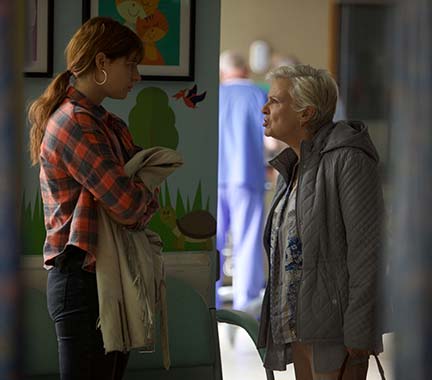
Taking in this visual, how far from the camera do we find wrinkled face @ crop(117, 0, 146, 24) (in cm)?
328

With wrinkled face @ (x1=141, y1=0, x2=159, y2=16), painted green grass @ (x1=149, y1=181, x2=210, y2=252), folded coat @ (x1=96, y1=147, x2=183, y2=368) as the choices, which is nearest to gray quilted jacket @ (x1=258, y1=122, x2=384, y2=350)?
folded coat @ (x1=96, y1=147, x2=183, y2=368)

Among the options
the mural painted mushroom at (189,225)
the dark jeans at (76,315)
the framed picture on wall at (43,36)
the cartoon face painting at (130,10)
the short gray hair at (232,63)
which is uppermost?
the short gray hair at (232,63)

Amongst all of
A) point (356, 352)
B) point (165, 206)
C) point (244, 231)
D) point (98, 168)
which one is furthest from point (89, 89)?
point (244, 231)

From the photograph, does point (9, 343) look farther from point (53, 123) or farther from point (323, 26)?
point (323, 26)

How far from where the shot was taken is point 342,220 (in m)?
2.75

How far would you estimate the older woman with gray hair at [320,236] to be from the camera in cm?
268

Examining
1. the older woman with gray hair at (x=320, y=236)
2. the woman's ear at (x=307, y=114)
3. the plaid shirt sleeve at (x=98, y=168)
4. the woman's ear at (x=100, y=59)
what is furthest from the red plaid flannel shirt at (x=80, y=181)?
the woman's ear at (x=307, y=114)

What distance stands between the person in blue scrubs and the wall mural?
3035 millimetres

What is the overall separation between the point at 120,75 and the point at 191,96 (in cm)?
87

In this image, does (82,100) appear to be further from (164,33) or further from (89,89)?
(164,33)

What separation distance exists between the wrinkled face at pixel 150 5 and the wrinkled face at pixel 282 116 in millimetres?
629

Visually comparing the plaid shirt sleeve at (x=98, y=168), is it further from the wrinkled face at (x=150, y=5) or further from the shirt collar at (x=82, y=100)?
the wrinkled face at (x=150, y=5)

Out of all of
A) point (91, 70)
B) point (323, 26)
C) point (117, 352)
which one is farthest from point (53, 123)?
point (323, 26)

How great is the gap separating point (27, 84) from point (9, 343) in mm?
2052
